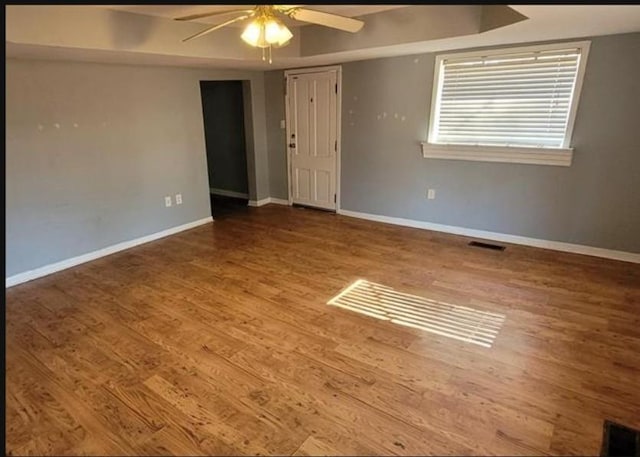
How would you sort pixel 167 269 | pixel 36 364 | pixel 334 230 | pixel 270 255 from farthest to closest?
pixel 334 230 < pixel 270 255 < pixel 167 269 < pixel 36 364

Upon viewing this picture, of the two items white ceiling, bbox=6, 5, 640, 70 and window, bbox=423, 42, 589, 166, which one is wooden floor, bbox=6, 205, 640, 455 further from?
white ceiling, bbox=6, 5, 640, 70

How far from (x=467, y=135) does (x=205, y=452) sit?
3990mm

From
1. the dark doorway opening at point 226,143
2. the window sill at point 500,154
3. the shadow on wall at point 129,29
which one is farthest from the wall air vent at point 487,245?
the shadow on wall at point 129,29

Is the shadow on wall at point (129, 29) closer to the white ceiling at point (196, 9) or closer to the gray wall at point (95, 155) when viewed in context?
the white ceiling at point (196, 9)

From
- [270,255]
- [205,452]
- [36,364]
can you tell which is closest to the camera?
[205,452]

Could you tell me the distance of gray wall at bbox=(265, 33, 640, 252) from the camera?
359cm

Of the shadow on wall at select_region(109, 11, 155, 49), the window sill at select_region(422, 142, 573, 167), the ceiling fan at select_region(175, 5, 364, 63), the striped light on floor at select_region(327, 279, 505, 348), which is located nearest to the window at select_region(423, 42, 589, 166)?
the window sill at select_region(422, 142, 573, 167)

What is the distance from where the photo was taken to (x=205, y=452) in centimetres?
180

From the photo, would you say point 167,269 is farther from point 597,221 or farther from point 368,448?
point 597,221

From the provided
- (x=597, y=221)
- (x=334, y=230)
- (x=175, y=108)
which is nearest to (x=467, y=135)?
(x=597, y=221)

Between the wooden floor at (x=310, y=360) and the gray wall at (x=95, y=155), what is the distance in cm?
45

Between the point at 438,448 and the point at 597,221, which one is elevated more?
the point at 597,221

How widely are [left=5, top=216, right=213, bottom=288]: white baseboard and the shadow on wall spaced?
2.10m

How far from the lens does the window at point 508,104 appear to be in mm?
3758
